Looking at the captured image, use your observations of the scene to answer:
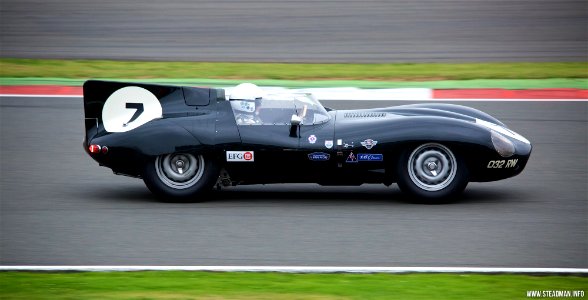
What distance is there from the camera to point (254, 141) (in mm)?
9219

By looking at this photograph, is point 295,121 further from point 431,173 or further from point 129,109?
point 129,109

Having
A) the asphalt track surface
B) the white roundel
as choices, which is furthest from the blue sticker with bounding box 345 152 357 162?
the asphalt track surface

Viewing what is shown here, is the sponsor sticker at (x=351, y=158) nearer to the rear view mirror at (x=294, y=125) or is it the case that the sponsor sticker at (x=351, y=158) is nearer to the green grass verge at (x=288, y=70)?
the rear view mirror at (x=294, y=125)

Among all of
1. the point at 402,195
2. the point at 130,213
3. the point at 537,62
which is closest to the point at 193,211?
the point at 130,213

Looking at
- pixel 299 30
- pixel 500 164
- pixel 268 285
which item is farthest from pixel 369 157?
pixel 299 30

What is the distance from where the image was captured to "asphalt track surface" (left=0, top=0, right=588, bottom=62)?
1786 cm

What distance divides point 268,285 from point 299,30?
12.7 m

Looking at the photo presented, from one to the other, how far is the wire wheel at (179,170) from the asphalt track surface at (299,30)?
820 cm

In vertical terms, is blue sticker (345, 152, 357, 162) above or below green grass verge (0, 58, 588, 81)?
below

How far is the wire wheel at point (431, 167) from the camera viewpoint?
9141mm

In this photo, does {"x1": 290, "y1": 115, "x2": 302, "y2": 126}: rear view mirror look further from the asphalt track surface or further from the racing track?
the asphalt track surface

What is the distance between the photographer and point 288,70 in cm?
1652

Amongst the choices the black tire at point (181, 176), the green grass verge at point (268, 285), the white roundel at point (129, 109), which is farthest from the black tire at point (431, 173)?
Answer: the white roundel at point (129, 109)

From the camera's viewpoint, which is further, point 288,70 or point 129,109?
point 288,70
